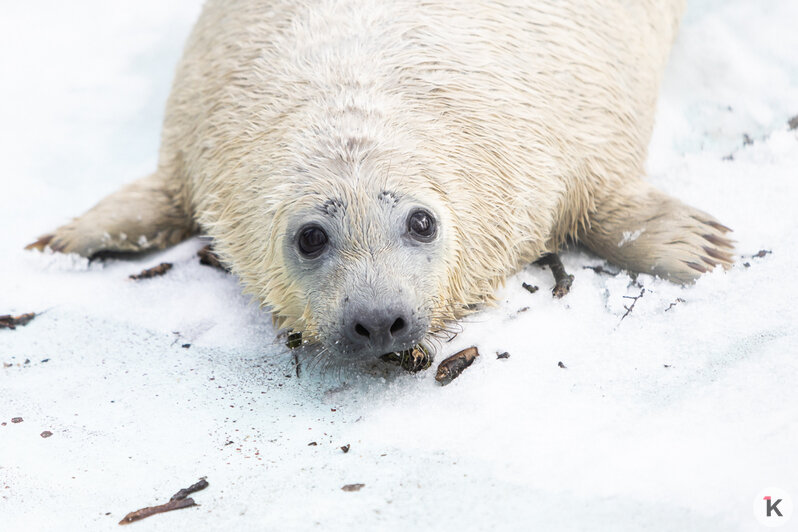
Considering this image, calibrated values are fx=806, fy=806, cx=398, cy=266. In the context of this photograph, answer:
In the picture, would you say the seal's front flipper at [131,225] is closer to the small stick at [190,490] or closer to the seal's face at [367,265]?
the seal's face at [367,265]

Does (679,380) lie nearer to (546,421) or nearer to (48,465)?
(546,421)

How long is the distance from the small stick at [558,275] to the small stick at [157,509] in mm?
1836

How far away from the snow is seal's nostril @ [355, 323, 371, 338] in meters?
0.33

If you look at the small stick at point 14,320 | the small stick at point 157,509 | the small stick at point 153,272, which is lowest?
the small stick at point 157,509

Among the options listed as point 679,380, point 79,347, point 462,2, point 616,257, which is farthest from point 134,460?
point 462,2

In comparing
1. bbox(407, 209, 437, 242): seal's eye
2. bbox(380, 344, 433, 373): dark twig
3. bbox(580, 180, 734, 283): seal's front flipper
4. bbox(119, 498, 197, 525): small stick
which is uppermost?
bbox(407, 209, 437, 242): seal's eye

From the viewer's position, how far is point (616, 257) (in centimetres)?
388

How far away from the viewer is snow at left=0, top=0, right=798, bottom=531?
7.75 feet

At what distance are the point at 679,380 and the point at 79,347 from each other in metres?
2.60

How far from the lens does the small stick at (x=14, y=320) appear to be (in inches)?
152

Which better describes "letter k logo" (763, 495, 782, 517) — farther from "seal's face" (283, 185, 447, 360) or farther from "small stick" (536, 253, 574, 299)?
"small stick" (536, 253, 574, 299)

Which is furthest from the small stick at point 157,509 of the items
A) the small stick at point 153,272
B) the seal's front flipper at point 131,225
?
the seal's front flipper at point 131,225

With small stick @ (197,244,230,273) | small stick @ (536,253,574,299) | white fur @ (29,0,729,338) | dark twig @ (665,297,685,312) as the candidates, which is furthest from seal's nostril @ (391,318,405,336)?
small stick @ (197,244,230,273)

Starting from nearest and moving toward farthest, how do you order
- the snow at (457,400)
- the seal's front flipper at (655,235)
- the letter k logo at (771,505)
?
1. the letter k logo at (771,505)
2. the snow at (457,400)
3. the seal's front flipper at (655,235)
